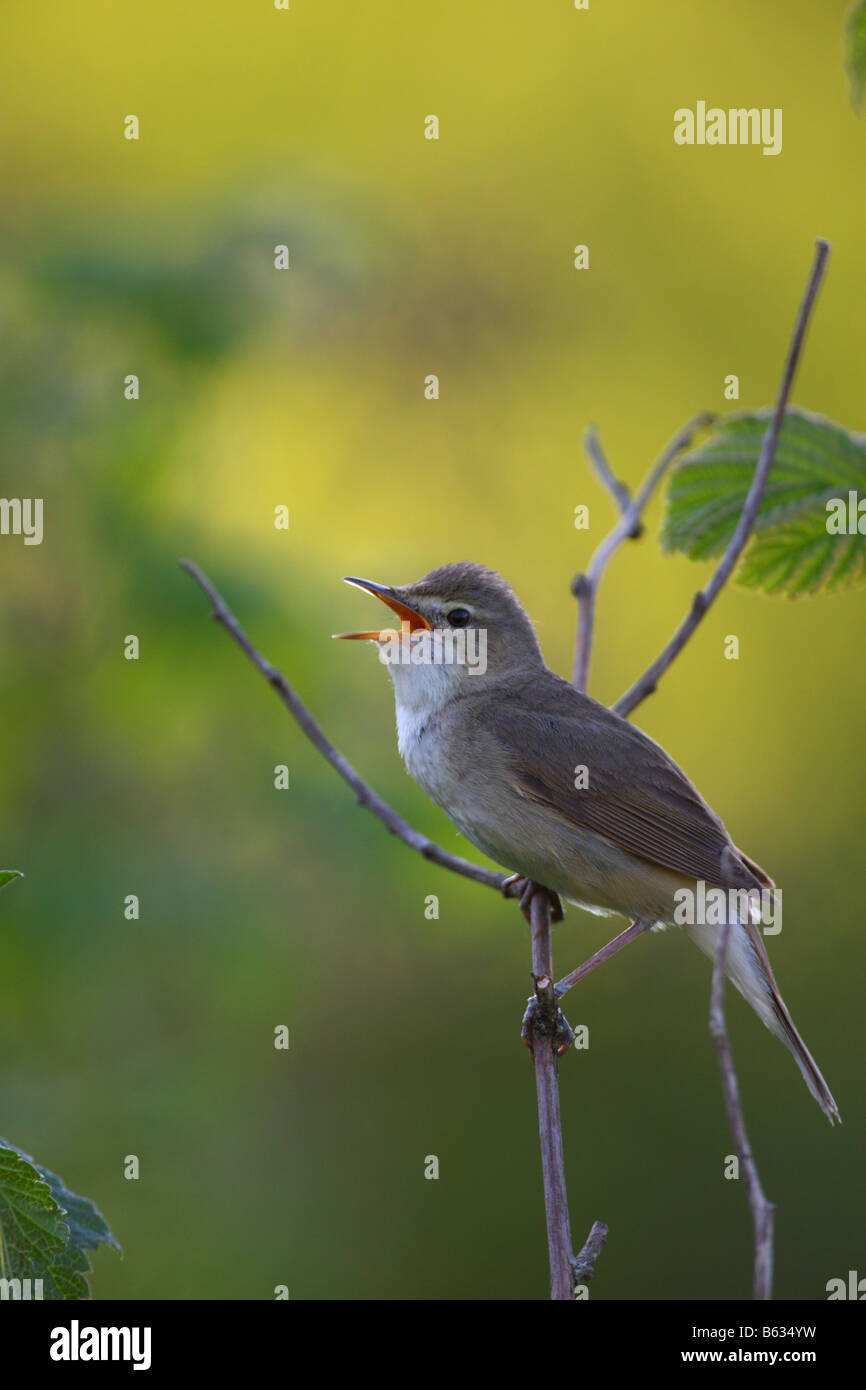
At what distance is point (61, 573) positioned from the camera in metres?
5.03

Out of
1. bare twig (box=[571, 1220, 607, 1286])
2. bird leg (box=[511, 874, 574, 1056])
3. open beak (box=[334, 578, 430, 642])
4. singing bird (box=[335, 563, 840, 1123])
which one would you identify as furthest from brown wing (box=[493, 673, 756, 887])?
bare twig (box=[571, 1220, 607, 1286])

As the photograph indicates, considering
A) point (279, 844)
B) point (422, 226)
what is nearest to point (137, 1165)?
point (279, 844)

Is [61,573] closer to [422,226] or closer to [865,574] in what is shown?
[865,574]

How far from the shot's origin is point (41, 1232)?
2.35 m

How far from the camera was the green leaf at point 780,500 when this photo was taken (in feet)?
10.0

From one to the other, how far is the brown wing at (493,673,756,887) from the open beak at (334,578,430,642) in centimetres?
47

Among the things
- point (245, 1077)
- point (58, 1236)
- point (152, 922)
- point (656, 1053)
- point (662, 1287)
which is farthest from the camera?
point (656, 1053)

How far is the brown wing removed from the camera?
14.1 feet

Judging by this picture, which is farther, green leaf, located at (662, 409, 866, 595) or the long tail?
the long tail

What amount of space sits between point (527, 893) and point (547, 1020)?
1.16 meters

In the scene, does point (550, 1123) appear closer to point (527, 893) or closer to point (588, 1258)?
point (588, 1258)

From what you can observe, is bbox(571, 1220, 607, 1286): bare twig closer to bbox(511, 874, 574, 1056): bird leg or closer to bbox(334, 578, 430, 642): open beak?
bbox(511, 874, 574, 1056): bird leg

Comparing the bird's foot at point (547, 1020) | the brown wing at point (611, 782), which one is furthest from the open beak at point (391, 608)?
the bird's foot at point (547, 1020)

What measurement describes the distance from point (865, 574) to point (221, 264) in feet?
10.6
